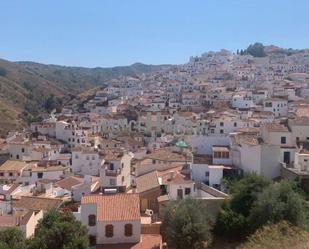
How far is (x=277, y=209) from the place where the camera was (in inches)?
811

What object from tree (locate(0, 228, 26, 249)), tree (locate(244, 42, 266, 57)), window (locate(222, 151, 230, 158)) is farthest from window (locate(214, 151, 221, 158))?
tree (locate(244, 42, 266, 57))

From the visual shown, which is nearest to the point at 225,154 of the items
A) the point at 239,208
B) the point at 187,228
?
the point at 239,208

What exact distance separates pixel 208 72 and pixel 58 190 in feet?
236

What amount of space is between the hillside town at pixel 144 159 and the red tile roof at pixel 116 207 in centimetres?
Answer: 5

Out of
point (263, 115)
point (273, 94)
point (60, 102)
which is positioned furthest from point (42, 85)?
point (263, 115)

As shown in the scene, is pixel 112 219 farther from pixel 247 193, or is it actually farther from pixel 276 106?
pixel 276 106

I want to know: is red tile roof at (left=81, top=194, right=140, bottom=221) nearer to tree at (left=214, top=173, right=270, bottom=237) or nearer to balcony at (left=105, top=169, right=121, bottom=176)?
tree at (left=214, top=173, right=270, bottom=237)

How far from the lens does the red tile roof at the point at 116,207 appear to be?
21.3 metres

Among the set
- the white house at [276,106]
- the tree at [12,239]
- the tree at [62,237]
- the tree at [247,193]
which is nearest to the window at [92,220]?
the tree at [62,237]

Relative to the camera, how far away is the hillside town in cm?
2277

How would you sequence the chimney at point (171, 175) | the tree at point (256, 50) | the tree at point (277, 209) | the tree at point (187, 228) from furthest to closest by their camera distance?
the tree at point (256, 50) < the chimney at point (171, 175) < the tree at point (277, 209) < the tree at point (187, 228)

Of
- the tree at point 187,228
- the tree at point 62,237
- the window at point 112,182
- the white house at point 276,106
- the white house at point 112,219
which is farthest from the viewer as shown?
the white house at point 276,106

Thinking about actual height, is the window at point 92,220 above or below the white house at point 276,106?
below

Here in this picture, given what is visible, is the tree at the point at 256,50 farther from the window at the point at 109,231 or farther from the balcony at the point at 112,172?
the window at the point at 109,231
